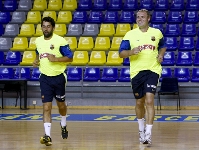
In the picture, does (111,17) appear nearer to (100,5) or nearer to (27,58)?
(100,5)

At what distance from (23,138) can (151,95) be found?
7.05 feet

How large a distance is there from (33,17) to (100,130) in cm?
910

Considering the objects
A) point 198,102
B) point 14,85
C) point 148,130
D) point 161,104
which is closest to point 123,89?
point 161,104

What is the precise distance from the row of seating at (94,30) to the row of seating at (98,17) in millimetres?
276

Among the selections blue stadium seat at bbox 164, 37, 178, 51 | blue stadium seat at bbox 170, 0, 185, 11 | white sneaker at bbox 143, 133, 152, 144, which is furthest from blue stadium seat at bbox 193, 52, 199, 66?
white sneaker at bbox 143, 133, 152, 144

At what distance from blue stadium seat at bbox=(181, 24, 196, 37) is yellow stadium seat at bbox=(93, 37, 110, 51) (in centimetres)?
237

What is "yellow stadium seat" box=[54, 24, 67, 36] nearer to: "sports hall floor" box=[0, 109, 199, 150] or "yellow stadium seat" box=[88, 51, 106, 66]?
"yellow stadium seat" box=[88, 51, 106, 66]

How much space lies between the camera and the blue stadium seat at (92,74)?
1591 cm

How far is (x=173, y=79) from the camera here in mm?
15062

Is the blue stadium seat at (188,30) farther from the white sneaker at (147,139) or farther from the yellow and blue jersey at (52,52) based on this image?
the white sneaker at (147,139)

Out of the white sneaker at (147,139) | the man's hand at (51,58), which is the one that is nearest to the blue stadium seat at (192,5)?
the man's hand at (51,58)

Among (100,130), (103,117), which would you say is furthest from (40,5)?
(100,130)

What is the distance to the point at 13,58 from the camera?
659 inches

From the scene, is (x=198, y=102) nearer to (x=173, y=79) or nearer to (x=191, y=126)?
(x=173, y=79)
